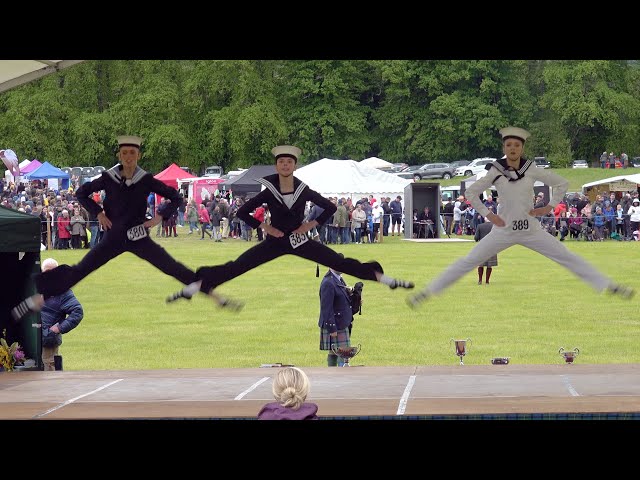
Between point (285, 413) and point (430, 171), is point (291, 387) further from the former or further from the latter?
point (430, 171)

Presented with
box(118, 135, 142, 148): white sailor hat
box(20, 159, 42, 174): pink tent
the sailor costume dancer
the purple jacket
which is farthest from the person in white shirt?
the purple jacket

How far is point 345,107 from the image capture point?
607 inches

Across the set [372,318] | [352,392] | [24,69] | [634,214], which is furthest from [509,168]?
[634,214]

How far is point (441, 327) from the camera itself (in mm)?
20172

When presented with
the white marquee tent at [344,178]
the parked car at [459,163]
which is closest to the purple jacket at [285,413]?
the white marquee tent at [344,178]

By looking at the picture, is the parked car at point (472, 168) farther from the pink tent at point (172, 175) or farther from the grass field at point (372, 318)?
the pink tent at point (172, 175)

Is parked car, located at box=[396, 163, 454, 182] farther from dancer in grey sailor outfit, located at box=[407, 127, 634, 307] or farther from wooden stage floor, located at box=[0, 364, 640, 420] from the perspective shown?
dancer in grey sailor outfit, located at box=[407, 127, 634, 307]

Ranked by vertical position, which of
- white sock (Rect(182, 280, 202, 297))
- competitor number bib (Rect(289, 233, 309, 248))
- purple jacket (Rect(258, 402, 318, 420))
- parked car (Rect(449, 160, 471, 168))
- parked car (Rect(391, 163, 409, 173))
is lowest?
purple jacket (Rect(258, 402, 318, 420))

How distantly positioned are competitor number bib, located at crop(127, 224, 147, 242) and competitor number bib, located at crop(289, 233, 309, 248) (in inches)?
59.4

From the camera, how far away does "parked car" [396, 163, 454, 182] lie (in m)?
18.8

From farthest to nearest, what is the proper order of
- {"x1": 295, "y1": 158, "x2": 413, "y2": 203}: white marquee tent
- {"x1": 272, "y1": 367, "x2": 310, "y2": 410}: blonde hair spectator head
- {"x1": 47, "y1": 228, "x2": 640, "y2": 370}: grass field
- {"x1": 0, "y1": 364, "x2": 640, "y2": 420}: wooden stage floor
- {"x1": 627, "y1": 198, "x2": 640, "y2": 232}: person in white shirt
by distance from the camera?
1. {"x1": 627, "y1": 198, "x2": 640, "y2": 232}: person in white shirt
2. {"x1": 47, "y1": 228, "x2": 640, "y2": 370}: grass field
3. {"x1": 295, "y1": 158, "x2": 413, "y2": 203}: white marquee tent
4. {"x1": 0, "y1": 364, "x2": 640, "y2": 420}: wooden stage floor
5. {"x1": 272, "y1": 367, "x2": 310, "y2": 410}: blonde hair spectator head

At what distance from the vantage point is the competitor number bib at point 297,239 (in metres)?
12.3

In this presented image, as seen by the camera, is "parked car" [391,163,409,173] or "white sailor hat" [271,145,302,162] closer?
"white sailor hat" [271,145,302,162]
